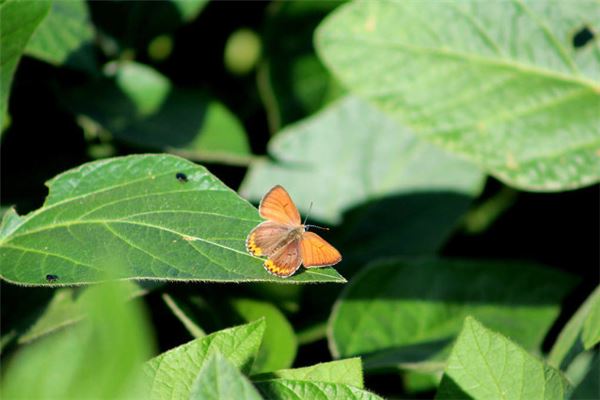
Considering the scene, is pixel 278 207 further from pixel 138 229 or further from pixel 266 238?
pixel 138 229

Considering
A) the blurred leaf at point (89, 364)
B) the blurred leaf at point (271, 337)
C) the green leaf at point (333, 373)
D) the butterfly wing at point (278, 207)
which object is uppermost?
the blurred leaf at point (89, 364)

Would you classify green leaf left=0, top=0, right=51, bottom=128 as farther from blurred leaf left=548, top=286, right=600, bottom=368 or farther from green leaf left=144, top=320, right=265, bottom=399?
blurred leaf left=548, top=286, right=600, bottom=368

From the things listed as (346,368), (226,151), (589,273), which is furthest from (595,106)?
(346,368)

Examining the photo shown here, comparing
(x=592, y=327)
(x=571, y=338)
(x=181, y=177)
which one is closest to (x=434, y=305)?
(x=571, y=338)

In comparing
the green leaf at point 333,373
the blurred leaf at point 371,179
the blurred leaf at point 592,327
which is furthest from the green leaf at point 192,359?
the blurred leaf at point 371,179

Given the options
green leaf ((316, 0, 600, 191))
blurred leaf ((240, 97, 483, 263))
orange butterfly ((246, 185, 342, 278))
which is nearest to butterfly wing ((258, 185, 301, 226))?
orange butterfly ((246, 185, 342, 278))

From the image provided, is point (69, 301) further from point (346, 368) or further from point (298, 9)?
point (298, 9)

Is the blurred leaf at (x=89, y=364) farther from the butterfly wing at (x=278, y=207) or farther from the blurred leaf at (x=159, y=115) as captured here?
the blurred leaf at (x=159, y=115)
